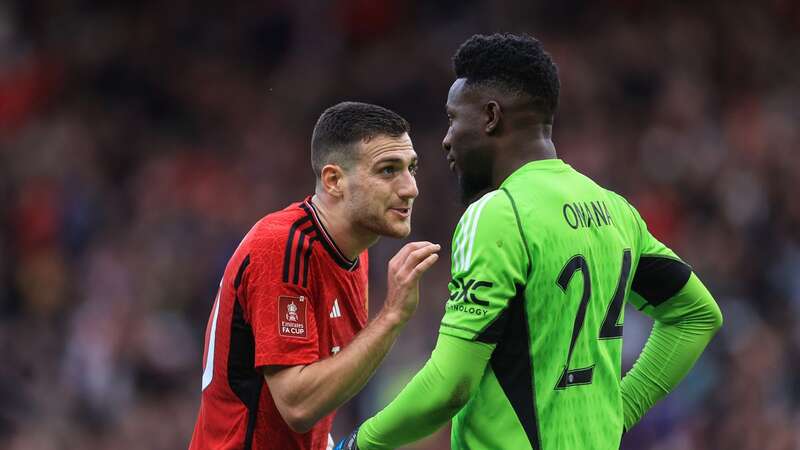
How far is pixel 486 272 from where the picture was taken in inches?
147

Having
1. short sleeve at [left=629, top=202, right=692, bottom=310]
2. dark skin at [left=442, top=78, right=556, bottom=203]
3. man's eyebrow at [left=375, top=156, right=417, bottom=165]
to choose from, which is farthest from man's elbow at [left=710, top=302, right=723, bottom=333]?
man's eyebrow at [left=375, top=156, right=417, bottom=165]

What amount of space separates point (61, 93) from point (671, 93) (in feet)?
22.0

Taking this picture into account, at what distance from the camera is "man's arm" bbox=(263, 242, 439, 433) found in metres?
4.07

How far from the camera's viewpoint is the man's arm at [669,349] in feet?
14.6

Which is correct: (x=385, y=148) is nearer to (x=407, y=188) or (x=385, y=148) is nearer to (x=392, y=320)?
(x=407, y=188)

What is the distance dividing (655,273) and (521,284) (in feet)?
2.45

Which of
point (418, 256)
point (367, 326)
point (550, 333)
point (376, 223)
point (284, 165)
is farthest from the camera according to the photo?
point (284, 165)

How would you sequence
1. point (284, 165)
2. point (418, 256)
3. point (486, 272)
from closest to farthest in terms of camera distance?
1. point (486, 272)
2. point (418, 256)
3. point (284, 165)

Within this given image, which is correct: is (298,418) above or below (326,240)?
below

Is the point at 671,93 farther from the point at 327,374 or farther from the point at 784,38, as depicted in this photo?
the point at 327,374

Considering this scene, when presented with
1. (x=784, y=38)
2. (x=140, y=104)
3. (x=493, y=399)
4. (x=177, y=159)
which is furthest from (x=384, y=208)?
(x=784, y=38)

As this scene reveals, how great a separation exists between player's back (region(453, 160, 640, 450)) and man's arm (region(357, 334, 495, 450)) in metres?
0.11

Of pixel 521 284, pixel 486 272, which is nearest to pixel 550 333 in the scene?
pixel 521 284

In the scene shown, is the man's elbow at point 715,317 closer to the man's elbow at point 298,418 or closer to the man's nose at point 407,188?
the man's nose at point 407,188
